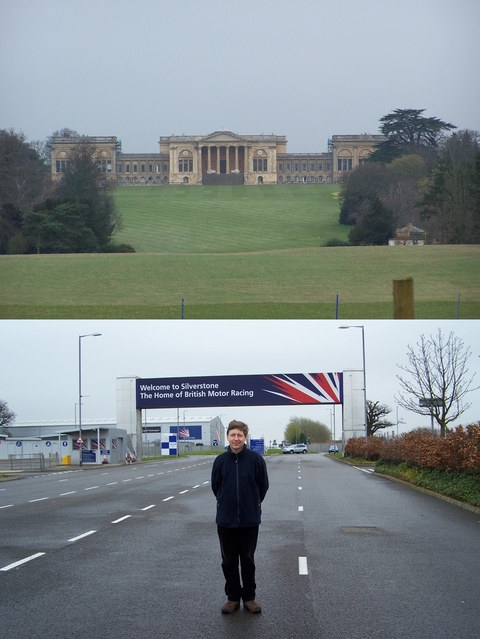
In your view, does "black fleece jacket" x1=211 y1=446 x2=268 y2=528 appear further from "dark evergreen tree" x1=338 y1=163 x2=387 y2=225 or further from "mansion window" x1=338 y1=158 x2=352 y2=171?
"mansion window" x1=338 y1=158 x2=352 y2=171

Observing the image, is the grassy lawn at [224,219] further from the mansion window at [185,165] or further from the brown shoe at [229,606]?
the brown shoe at [229,606]

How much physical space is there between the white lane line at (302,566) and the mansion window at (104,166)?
137 feet

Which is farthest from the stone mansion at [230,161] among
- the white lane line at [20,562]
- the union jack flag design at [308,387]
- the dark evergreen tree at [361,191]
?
the white lane line at [20,562]

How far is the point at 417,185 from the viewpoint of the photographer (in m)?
43.9

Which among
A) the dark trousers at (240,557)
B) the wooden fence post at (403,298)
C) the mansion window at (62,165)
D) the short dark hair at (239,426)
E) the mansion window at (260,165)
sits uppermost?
the mansion window at (260,165)

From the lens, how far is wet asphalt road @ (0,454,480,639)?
22.9 feet

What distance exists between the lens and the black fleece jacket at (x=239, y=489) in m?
7.56

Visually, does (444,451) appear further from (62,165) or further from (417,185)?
(62,165)

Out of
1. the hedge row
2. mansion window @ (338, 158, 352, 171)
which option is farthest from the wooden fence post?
mansion window @ (338, 158, 352, 171)

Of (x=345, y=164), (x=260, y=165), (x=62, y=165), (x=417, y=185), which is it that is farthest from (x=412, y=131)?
(x=260, y=165)

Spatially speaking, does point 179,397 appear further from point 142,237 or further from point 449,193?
point 449,193

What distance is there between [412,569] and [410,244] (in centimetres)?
3039

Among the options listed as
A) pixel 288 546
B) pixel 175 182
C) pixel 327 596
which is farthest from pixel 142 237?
pixel 175 182

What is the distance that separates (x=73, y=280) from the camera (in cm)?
3362
